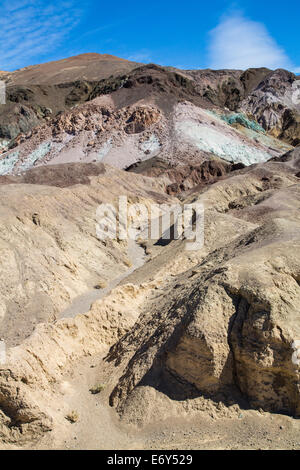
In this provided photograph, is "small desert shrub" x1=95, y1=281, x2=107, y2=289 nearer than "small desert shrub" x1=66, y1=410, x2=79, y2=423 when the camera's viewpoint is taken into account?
No

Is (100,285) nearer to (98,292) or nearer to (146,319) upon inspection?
(98,292)

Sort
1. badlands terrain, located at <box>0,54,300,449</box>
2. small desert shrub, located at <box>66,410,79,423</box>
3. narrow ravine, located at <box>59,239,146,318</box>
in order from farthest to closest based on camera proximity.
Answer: narrow ravine, located at <box>59,239,146,318</box> < small desert shrub, located at <box>66,410,79,423</box> < badlands terrain, located at <box>0,54,300,449</box>

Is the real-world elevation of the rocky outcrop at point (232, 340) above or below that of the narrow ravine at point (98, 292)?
above

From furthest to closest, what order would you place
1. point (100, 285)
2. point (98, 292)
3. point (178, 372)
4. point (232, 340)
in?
point (100, 285)
point (98, 292)
point (178, 372)
point (232, 340)

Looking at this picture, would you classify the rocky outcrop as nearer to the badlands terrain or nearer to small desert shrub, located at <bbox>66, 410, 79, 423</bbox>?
the badlands terrain

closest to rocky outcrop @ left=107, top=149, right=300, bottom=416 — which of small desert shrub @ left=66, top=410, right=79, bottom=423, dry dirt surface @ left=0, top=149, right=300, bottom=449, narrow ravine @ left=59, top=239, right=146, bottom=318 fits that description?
dry dirt surface @ left=0, top=149, right=300, bottom=449

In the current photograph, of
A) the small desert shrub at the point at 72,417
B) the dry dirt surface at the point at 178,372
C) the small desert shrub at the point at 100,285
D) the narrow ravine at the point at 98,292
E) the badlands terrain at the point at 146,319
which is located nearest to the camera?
the dry dirt surface at the point at 178,372

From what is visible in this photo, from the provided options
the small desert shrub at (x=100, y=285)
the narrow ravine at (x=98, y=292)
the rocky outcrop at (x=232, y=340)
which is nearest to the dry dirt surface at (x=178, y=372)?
the rocky outcrop at (x=232, y=340)

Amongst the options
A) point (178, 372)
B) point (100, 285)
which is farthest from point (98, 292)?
point (178, 372)

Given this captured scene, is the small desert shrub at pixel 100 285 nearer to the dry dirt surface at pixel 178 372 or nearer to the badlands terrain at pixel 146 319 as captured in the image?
the badlands terrain at pixel 146 319
